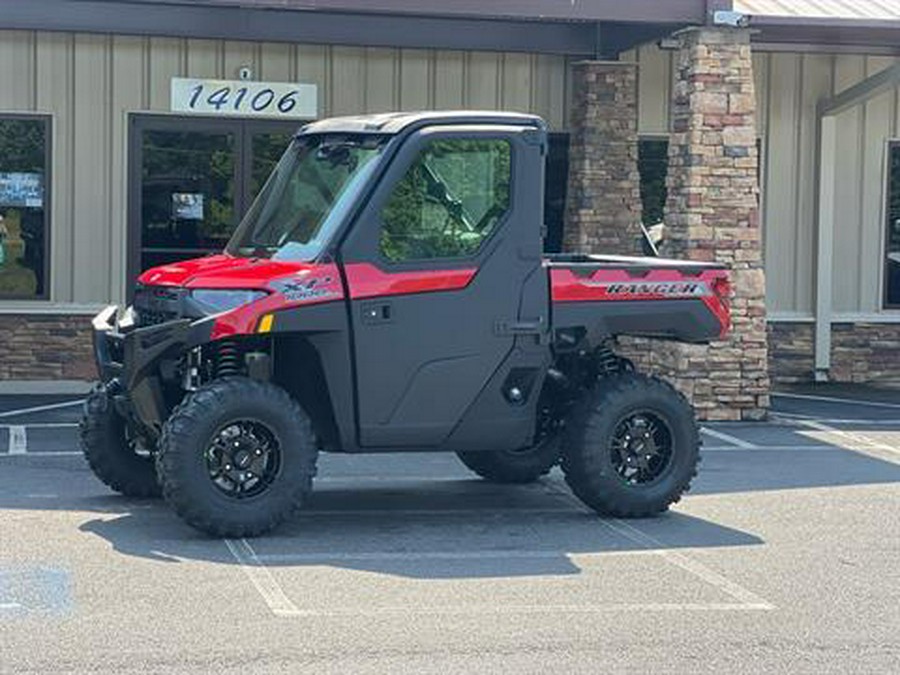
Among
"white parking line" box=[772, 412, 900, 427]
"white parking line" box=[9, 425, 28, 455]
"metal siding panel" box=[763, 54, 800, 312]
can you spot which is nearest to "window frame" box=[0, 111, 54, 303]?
"white parking line" box=[9, 425, 28, 455]

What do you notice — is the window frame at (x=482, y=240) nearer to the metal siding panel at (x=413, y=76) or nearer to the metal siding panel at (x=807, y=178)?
the metal siding panel at (x=413, y=76)

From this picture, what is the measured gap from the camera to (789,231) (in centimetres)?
1889

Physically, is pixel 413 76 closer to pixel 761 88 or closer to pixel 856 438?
pixel 761 88

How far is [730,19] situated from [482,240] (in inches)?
229

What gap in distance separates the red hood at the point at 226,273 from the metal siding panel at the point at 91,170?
6820 millimetres

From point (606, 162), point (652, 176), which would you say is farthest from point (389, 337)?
point (652, 176)

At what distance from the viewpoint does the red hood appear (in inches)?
384

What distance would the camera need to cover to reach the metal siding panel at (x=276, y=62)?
17422 mm

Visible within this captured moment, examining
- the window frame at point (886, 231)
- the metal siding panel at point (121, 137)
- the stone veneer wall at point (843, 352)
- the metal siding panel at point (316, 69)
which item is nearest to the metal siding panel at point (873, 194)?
the window frame at point (886, 231)

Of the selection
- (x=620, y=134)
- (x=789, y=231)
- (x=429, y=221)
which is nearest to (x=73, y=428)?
(x=429, y=221)

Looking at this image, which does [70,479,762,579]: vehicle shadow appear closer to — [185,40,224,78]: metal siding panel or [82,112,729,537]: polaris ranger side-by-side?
[82,112,729,537]: polaris ranger side-by-side

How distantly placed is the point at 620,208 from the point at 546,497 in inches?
281

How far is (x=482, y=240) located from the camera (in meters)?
10.1

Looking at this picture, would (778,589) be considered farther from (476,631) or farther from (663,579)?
(476,631)
